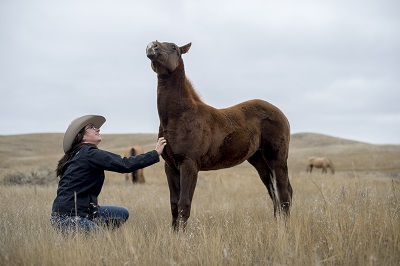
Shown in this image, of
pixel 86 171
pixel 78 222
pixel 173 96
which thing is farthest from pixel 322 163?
pixel 78 222

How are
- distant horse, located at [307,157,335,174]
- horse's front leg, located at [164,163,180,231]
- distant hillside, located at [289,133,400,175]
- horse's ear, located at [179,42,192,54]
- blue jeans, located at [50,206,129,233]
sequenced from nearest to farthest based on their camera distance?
blue jeans, located at [50,206,129,233] < horse's front leg, located at [164,163,180,231] < horse's ear, located at [179,42,192,54] < distant horse, located at [307,157,335,174] < distant hillside, located at [289,133,400,175]

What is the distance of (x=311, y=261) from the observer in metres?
2.97

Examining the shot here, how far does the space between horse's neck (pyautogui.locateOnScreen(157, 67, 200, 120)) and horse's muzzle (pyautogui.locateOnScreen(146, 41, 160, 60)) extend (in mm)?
452

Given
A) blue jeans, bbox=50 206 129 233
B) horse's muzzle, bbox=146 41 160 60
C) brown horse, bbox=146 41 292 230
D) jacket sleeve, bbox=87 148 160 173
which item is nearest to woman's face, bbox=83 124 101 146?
jacket sleeve, bbox=87 148 160 173

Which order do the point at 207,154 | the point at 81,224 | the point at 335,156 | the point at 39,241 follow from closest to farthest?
the point at 39,241, the point at 81,224, the point at 207,154, the point at 335,156

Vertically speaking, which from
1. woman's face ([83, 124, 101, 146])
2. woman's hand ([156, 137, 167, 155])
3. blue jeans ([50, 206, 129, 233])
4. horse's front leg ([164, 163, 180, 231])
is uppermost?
woman's face ([83, 124, 101, 146])

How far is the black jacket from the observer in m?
4.21

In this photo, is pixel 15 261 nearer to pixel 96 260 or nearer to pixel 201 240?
pixel 96 260

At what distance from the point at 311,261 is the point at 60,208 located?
9.32 ft

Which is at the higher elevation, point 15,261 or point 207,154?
point 207,154

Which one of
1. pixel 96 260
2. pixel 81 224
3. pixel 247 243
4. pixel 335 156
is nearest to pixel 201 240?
pixel 247 243

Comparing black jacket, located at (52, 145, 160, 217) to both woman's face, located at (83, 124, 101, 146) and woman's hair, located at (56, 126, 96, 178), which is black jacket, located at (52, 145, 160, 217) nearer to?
woman's hair, located at (56, 126, 96, 178)

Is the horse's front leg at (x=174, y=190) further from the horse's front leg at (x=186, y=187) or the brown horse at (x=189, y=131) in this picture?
the horse's front leg at (x=186, y=187)

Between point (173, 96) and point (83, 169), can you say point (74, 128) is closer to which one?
point (83, 169)
